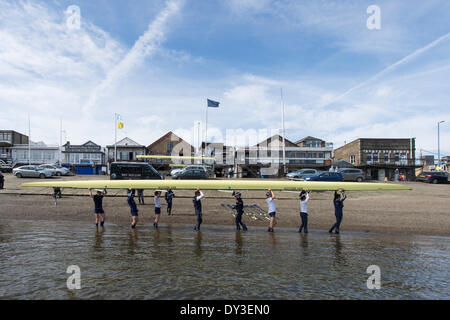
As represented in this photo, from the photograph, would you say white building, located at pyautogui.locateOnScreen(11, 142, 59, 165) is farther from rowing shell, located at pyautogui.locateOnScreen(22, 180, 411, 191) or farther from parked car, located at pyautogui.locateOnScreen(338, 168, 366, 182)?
parked car, located at pyautogui.locateOnScreen(338, 168, 366, 182)

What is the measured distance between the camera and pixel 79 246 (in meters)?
10.5

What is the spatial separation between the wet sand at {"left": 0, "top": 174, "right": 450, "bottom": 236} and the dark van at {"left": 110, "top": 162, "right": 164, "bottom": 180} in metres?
1.71

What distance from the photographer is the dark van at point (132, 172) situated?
24625mm

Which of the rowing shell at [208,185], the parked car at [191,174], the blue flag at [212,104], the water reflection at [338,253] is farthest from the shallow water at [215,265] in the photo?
the blue flag at [212,104]

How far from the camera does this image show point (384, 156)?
5012 centimetres

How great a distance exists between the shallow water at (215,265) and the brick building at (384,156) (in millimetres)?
37710

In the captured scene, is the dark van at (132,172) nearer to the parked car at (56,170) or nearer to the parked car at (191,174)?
the parked car at (191,174)

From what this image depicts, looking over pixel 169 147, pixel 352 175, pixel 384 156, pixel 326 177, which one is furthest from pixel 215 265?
pixel 169 147

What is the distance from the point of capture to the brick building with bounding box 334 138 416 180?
154ft

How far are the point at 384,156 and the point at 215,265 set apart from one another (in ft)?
167

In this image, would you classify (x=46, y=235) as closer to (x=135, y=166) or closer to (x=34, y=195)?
(x=135, y=166)

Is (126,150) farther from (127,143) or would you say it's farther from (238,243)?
(238,243)

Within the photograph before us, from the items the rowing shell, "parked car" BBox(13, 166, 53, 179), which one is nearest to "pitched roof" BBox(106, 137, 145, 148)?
"parked car" BBox(13, 166, 53, 179)
